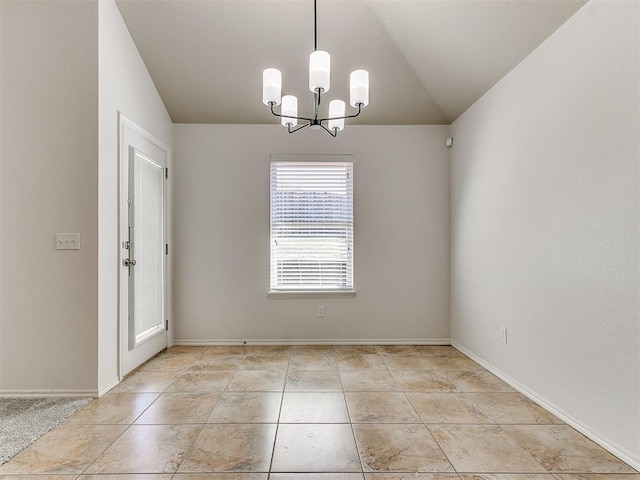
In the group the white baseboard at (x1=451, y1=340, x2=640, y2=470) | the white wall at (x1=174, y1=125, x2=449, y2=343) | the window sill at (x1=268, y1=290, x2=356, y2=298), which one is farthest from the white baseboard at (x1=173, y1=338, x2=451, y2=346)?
the white baseboard at (x1=451, y1=340, x2=640, y2=470)

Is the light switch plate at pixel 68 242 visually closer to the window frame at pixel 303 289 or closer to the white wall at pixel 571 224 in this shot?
the window frame at pixel 303 289

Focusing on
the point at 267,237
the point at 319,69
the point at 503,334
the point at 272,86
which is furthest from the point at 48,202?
the point at 503,334

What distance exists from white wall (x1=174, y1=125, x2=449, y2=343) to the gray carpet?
147cm

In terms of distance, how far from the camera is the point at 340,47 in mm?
3152

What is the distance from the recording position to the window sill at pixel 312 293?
153 inches

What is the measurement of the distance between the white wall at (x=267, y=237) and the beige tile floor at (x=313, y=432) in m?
0.81

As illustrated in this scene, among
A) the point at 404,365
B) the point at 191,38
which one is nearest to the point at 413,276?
the point at 404,365

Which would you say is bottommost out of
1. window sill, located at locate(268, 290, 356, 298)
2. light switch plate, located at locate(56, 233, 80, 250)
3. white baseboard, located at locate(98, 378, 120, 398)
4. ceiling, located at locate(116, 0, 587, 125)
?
white baseboard, located at locate(98, 378, 120, 398)

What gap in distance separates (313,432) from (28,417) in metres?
1.81

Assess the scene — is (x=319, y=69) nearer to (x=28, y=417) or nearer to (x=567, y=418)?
(x=567, y=418)

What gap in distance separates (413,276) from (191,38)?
316cm

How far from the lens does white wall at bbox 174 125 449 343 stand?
3.88 metres

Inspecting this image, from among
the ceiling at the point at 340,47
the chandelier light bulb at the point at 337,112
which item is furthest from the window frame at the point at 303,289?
the chandelier light bulb at the point at 337,112

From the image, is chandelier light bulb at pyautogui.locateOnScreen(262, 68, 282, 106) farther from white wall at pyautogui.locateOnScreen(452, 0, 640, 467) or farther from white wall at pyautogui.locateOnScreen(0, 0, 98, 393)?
white wall at pyautogui.locateOnScreen(452, 0, 640, 467)
